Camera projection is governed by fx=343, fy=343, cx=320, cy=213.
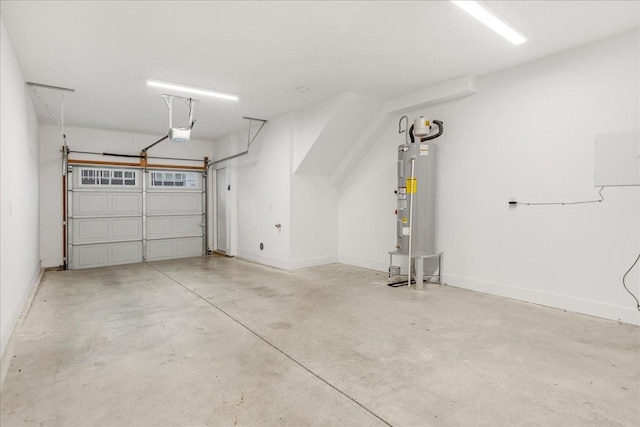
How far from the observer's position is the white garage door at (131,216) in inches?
269

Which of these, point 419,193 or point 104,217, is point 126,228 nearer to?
point 104,217

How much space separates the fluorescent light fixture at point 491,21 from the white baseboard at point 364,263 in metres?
3.69

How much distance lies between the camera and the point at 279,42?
3447 millimetres

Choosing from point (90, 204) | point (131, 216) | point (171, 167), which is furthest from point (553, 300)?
point (90, 204)

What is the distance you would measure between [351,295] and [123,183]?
18.6ft

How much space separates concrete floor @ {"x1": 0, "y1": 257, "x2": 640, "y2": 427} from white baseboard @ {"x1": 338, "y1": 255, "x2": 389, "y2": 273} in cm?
149

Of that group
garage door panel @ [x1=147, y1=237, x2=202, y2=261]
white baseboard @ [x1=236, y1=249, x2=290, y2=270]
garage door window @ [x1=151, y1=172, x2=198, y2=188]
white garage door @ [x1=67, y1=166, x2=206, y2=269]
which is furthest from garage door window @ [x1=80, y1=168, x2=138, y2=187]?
white baseboard @ [x1=236, y1=249, x2=290, y2=270]

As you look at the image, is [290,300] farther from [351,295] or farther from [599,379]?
[599,379]

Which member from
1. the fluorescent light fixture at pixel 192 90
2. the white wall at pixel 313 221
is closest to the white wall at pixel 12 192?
the fluorescent light fixture at pixel 192 90

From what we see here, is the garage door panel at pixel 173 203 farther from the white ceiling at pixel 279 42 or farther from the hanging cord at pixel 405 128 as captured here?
the hanging cord at pixel 405 128

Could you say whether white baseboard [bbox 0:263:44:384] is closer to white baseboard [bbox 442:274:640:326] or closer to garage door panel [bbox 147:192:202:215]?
garage door panel [bbox 147:192:202:215]

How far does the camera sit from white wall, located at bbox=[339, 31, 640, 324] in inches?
135

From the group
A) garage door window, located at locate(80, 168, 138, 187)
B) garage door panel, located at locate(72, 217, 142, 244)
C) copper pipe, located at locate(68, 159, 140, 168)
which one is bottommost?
garage door panel, located at locate(72, 217, 142, 244)

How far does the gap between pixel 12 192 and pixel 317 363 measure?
3308mm
